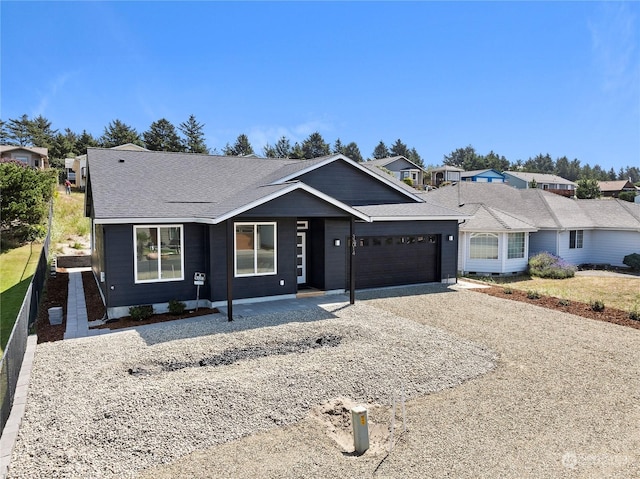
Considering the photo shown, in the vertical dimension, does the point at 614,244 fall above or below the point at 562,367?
above

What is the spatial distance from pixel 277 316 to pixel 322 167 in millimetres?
6990

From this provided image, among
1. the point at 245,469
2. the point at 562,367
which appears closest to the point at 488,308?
the point at 562,367

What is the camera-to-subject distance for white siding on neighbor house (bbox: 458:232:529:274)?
782 inches

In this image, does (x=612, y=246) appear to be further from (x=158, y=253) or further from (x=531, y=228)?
(x=158, y=253)

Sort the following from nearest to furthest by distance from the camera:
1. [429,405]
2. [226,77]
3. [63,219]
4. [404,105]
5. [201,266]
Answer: [429,405], [201,266], [226,77], [63,219], [404,105]

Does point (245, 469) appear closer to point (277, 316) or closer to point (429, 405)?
point (429, 405)

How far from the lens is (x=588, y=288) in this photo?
1750 centimetres

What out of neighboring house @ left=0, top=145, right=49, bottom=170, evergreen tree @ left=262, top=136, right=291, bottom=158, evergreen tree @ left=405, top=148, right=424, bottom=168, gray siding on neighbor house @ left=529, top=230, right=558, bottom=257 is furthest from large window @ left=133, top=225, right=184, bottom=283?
evergreen tree @ left=405, top=148, right=424, bottom=168

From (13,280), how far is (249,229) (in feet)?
35.4

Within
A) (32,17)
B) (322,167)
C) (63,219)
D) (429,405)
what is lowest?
(429,405)

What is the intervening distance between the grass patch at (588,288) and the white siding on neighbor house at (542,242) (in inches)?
102

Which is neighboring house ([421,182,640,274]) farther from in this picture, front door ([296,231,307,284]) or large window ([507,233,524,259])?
front door ([296,231,307,284])

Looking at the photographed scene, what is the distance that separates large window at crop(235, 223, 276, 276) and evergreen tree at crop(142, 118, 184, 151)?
53.3 meters

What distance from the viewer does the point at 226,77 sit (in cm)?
2356
